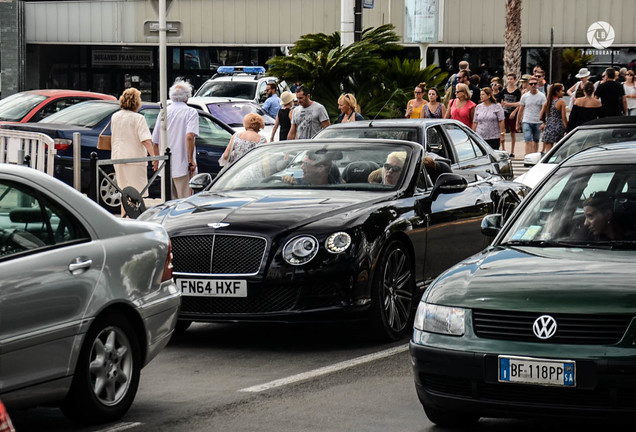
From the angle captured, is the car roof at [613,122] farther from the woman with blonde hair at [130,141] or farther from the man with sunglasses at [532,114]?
the man with sunglasses at [532,114]

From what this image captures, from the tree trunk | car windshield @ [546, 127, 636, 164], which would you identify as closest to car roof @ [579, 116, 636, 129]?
car windshield @ [546, 127, 636, 164]

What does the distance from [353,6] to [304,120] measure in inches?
293

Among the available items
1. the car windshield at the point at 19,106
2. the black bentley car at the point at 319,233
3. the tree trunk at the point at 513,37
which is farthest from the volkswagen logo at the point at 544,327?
the tree trunk at the point at 513,37

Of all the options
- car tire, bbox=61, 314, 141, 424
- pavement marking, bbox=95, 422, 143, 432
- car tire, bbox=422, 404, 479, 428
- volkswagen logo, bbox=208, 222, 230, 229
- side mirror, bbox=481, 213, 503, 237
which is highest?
side mirror, bbox=481, 213, 503, 237

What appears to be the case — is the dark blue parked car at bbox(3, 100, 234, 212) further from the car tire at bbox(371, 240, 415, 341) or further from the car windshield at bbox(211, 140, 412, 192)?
the car tire at bbox(371, 240, 415, 341)

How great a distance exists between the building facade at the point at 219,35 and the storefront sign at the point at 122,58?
4cm

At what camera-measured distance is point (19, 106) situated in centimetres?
2245

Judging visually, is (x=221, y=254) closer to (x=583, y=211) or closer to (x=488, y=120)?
(x=583, y=211)

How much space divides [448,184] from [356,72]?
32.7 feet

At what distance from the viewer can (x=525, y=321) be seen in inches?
242

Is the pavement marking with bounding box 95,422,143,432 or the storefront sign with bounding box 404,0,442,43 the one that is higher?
the storefront sign with bounding box 404,0,442,43

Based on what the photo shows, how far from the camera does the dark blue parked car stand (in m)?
18.0

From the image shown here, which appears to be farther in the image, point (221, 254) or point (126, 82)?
point (126, 82)

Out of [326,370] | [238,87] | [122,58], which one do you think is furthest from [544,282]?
[122,58]
